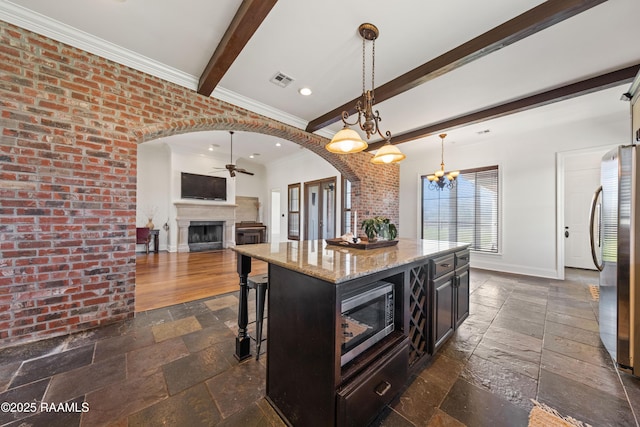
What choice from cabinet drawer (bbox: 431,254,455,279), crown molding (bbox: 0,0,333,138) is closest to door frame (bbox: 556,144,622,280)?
cabinet drawer (bbox: 431,254,455,279)

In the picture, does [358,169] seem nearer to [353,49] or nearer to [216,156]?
[353,49]

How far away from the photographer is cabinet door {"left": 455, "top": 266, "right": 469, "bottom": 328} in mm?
2214

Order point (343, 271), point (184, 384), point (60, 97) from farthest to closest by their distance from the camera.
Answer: point (60, 97), point (184, 384), point (343, 271)

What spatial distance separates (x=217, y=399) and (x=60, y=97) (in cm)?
291

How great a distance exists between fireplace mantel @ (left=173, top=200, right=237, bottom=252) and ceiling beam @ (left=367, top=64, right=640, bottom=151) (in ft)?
19.8

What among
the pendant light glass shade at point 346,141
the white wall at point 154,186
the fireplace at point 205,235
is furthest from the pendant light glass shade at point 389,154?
the white wall at point 154,186

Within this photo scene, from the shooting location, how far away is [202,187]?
7.14 metres

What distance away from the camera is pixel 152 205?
675cm

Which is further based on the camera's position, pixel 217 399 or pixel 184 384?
pixel 184 384

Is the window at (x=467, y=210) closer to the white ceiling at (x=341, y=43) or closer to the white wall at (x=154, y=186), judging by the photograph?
the white ceiling at (x=341, y=43)

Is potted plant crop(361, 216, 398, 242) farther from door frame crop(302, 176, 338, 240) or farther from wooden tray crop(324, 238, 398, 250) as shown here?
door frame crop(302, 176, 338, 240)

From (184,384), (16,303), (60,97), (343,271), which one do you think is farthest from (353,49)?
(16,303)

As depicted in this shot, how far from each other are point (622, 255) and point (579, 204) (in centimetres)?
470

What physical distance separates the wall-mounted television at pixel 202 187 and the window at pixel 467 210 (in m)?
6.14
